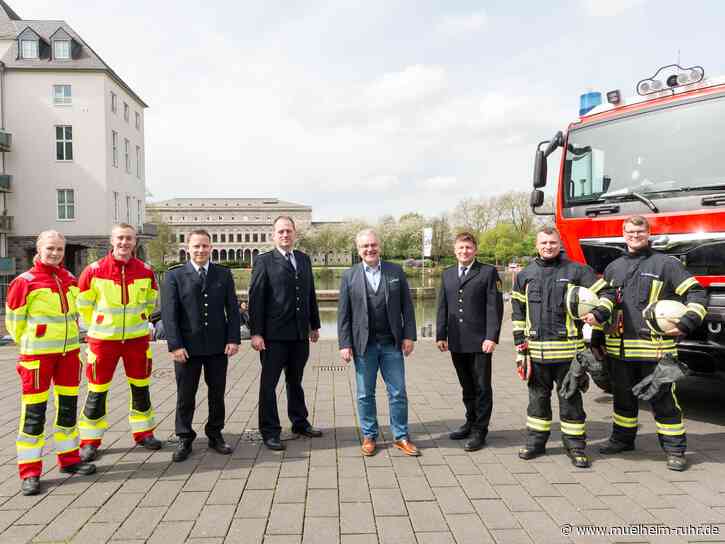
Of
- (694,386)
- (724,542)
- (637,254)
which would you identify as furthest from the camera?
(694,386)

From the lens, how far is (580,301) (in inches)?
179

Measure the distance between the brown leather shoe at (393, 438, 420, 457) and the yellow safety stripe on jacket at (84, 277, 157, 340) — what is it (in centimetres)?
256

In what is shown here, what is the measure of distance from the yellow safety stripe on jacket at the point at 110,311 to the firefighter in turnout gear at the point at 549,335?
341 cm

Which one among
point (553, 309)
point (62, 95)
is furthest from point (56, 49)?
point (553, 309)

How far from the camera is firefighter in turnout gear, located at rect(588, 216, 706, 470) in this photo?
14.6ft

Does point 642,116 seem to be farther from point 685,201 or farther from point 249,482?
point 249,482

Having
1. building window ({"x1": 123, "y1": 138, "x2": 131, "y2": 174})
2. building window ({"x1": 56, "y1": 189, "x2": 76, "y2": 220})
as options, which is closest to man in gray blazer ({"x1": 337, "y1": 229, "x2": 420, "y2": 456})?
building window ({"x1": 56, "y1": 189, "x2": 76, "y2": 220})

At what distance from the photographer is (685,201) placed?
5320mm

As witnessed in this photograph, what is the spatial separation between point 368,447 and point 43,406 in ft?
8.87

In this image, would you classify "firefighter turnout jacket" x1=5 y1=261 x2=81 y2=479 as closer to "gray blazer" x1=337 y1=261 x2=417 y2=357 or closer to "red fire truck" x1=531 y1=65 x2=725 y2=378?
"gray blazer" x1=337 y1=261 x2=417 y2=357

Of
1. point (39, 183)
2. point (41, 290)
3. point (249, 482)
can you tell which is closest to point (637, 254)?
point (249, 482)

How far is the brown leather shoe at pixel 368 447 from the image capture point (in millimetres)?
4824

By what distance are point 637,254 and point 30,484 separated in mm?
5276

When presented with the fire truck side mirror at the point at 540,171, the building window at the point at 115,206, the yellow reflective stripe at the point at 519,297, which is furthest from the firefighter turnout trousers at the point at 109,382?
the building window at the point at 115,206
